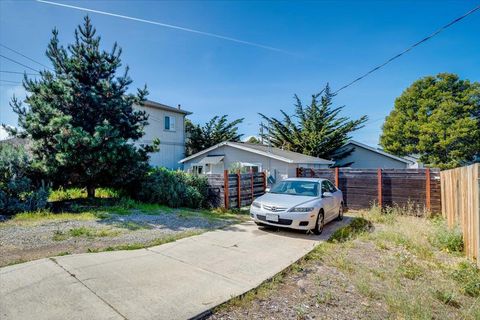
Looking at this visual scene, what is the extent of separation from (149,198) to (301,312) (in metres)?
9.18

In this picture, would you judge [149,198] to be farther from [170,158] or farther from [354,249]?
[170,158]

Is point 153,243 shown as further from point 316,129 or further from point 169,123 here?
point 316,129

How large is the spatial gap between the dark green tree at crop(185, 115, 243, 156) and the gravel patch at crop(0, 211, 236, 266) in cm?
1696

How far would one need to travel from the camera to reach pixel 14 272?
12.2ft

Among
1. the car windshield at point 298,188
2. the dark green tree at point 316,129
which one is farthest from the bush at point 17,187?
the dark green tree at point 316,129

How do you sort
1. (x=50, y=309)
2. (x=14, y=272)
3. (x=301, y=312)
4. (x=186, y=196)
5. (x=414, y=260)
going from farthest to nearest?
(x=186, y=196) → (x=414, y=260) → (x=14, y=272) → (x=301, y=312) → (x=50, y=309)

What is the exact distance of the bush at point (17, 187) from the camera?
783 cm

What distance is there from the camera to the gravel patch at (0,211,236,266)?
15.9 feet

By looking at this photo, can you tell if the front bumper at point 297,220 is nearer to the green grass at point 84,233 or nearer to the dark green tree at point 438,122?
the green grass at point 84,233

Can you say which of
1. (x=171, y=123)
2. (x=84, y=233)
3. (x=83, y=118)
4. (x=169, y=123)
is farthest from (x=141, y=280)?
(x=171, y=123)

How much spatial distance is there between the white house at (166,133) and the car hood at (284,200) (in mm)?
14888

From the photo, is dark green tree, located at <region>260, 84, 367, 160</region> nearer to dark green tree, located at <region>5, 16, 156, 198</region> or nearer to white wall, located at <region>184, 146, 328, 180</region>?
white wall, located at <region>184, 146, 328, 180</region>

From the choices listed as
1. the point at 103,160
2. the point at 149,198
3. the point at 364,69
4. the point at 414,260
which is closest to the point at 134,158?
the point at 103,160

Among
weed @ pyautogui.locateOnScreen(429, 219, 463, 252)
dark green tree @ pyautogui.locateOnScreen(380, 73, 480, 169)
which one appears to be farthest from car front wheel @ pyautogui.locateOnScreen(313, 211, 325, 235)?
dark green tree @ pyautogui.locateOnScreen(380, 73, 480, 169)
